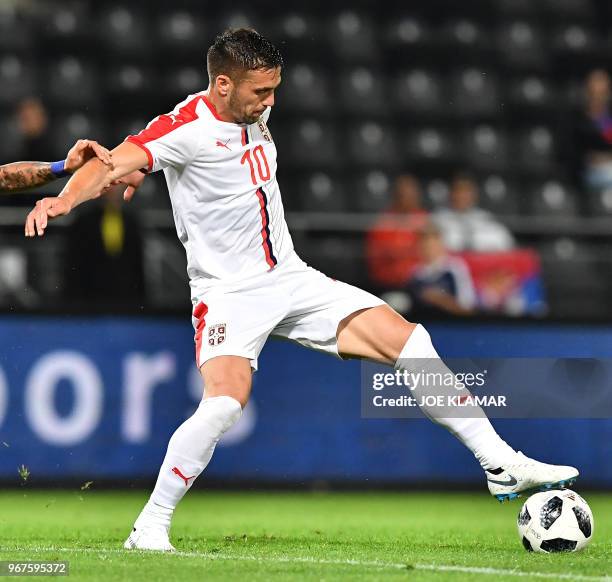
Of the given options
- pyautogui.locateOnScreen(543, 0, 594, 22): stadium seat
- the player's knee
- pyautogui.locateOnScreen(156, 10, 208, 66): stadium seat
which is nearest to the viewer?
the player's knee

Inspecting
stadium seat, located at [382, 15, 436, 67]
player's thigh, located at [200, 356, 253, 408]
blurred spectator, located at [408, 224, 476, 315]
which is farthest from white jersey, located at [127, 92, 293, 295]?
stadium seat, located at [382, 15, 436, 67]

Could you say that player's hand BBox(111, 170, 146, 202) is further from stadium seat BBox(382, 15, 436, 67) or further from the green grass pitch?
stadium seat BBox(382, 15, 436, 67)

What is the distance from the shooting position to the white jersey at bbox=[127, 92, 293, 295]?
18.2ft

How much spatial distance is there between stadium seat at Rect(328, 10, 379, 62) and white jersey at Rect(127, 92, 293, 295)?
8133mm

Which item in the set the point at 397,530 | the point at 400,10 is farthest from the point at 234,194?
the point at 400,10

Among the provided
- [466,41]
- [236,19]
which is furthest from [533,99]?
[236,19]

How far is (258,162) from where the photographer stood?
5699 millimetres

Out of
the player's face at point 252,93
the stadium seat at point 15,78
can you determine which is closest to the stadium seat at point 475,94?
the stadium seat at point 15,78

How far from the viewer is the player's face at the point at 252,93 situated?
5516 millimetres

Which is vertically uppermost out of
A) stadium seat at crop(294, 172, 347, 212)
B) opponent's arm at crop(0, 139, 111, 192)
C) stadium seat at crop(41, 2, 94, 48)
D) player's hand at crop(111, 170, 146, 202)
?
stadium seat at crop(41, 2, 94, 48)

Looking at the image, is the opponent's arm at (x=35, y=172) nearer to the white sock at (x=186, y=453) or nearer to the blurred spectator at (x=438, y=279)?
the white sock at (x=186, y=453)

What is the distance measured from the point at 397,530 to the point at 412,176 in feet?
20.5

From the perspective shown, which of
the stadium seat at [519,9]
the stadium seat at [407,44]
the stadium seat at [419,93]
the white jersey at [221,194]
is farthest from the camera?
the stadium seat at [519,9]

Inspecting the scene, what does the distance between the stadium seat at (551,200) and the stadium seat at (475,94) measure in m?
1.05
